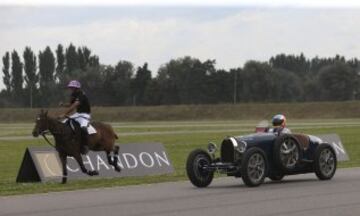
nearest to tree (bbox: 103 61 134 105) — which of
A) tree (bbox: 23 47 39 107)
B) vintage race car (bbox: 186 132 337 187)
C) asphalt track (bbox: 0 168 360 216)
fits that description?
tree (bbox: 23 47 39 107)

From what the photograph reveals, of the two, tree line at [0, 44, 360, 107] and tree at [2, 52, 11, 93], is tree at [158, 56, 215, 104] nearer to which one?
tree line at [0, 44, 360, 107]

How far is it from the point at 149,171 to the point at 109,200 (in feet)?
20.1

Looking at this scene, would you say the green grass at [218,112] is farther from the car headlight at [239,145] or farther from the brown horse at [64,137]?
the car headlight at [239,145]

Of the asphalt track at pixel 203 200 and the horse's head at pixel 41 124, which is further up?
the horse's head at pixel 41 124

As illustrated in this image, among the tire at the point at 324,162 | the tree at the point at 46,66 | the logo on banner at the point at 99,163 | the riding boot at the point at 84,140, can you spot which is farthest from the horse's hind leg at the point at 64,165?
the tree at the point at 46,66

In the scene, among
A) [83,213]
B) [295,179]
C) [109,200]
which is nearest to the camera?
[83,213]

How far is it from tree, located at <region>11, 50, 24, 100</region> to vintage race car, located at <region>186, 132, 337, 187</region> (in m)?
135

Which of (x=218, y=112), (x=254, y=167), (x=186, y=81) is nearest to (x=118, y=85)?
(x=186, y=81)

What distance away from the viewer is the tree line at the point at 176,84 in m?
138

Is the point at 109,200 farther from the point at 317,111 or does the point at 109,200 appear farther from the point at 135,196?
the point at 317,111

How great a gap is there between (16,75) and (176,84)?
31.9 m

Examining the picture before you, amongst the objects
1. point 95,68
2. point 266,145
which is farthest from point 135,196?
point 95,68

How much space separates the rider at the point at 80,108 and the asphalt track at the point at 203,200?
2422mm

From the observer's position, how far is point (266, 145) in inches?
592
